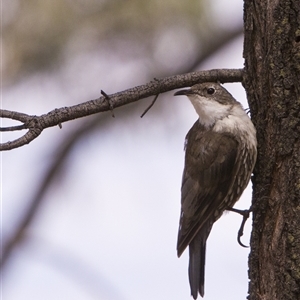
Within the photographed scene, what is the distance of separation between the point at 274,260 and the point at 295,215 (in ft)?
0.90

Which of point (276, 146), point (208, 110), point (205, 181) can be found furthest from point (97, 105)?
point (208, 110)

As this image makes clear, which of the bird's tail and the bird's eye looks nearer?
the bird's tail

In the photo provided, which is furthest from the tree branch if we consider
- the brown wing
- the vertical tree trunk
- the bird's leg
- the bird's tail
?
the bird's tail

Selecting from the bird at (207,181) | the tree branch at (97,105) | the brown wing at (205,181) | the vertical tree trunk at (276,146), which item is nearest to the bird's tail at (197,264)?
the bird at (207,181)

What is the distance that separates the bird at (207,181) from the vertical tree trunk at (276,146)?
69cm

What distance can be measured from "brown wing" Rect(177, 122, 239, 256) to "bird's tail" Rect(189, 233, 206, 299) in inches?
5.2

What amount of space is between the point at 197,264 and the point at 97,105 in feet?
5.42

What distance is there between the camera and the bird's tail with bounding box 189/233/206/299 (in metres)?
4.51

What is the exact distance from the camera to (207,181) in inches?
179

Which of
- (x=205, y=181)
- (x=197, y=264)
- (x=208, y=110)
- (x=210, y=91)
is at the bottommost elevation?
(x=197, y=264)

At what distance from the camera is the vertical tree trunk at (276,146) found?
3.31 metres

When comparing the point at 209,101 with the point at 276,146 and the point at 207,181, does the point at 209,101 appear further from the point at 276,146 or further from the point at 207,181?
the point at 276,146

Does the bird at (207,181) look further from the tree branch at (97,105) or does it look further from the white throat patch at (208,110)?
the tree branch at (97,105)

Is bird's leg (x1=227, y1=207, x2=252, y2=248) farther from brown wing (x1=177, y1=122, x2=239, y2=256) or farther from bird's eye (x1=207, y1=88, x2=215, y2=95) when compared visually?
bird's eye (x1=207, y1=88, x2=215, y2=95)
